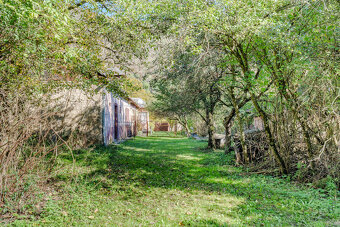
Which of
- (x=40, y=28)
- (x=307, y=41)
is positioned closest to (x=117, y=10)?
(x=40, y=28)

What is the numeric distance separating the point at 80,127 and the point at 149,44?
653 centimetres

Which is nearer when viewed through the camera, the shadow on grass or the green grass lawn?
the green grass lawn

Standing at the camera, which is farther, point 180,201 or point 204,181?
point 204,181

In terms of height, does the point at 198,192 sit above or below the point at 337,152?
below

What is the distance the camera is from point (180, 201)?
186 inches

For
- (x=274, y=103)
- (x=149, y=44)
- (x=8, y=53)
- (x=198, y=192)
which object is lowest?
(x=198, y=192)

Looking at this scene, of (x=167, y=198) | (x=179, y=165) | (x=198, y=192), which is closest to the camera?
(x=167, y=198)

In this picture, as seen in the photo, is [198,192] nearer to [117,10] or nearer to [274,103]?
[274,103]

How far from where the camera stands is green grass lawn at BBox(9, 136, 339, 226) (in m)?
3.76

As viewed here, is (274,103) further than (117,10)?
No

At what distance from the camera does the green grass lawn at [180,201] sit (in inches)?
148

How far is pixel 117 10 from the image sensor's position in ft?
23.8

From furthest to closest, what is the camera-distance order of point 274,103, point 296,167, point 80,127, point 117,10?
point 80,127 → point 117,10 → point 274,103 → point 296,167

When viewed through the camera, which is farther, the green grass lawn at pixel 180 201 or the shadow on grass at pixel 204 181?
the shadow on grass at pixel 204 181
